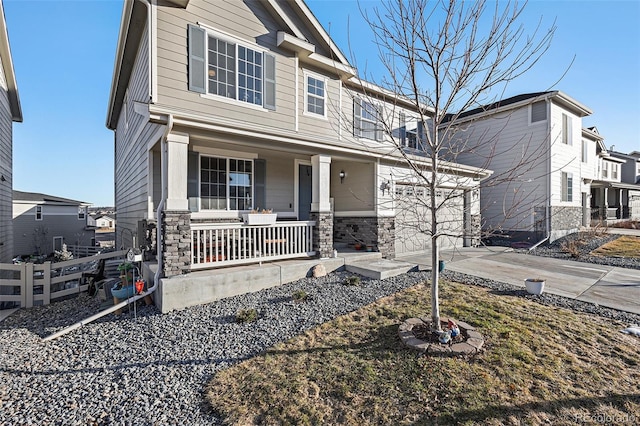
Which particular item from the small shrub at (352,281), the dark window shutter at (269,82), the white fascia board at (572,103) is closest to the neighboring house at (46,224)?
the dark window shutter at (269,82)

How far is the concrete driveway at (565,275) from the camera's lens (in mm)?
5531

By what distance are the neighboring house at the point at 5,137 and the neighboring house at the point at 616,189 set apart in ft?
97.7

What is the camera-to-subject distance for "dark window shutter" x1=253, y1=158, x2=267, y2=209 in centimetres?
840

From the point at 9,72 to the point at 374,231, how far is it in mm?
14079

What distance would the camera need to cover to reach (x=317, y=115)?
8.98m

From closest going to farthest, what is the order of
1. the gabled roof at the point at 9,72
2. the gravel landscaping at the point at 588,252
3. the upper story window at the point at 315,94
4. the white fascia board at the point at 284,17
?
the white fascia board at the point at 284,17 < the gravel landscaping at the point at 588,252 < the upper story window at the point at 315,94 < the gabled roof at the point at 9,72

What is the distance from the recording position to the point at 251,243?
6680mm

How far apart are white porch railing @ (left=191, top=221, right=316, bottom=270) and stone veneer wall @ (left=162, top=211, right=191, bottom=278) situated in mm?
325

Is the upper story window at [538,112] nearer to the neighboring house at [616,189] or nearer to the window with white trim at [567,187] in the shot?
the window with white trim at [567,187]

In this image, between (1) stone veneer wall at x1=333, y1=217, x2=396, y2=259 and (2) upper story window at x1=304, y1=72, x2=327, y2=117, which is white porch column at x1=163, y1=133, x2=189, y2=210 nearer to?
(2) upper story window at x1=304, y1=72, x2=327, y2=117

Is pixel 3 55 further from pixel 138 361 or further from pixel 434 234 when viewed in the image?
pixel 434 234

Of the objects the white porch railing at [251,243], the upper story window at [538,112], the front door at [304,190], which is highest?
the upper story window at [538,112]

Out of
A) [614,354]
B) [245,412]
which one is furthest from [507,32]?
[245,412]

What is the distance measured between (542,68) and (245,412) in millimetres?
5703
